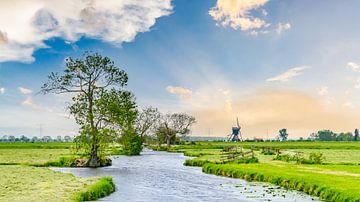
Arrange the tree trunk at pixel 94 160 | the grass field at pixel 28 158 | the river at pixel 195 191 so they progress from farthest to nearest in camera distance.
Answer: the grass field at pixel 28 158, the tree trunk at pixel 94 160, the river at pixel 195 191

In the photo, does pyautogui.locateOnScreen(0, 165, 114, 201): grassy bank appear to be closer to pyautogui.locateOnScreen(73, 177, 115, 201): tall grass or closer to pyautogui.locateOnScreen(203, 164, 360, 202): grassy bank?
pyautogui.locateOnScreen(73, 177, 115, 201): tall grass

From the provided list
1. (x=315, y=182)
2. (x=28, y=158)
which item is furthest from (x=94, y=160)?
(x=315, y=182)

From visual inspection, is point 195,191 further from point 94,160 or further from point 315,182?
point 94,160

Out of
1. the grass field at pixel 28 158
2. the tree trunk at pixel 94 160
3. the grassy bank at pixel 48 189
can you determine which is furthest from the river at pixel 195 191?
the grass field at pixel 28 158

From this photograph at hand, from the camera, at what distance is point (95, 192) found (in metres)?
35.0

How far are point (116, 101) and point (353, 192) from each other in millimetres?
51416

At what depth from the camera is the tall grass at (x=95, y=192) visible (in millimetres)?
32625

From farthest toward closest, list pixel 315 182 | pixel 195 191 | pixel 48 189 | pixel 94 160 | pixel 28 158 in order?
1. pixel 28 158
2. pixel 94 160
3. pixel 315 182
4. pixel 195 191
5. pixel 48 189

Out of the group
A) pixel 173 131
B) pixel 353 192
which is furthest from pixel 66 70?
pixel 173 131

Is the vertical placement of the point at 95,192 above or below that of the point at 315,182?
below

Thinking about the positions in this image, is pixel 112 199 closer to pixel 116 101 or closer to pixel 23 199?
pixel 23 199

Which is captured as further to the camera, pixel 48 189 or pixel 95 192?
pixel 95 192

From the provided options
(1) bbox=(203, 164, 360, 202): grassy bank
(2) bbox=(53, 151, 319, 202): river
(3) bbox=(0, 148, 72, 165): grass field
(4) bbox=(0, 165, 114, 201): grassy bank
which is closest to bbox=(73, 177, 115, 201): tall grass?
(4) bbox=(0, 165, 114, 201): grassy bank

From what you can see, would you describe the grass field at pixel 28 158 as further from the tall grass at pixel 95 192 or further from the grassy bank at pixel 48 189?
the tall grass at pixel 95 192
